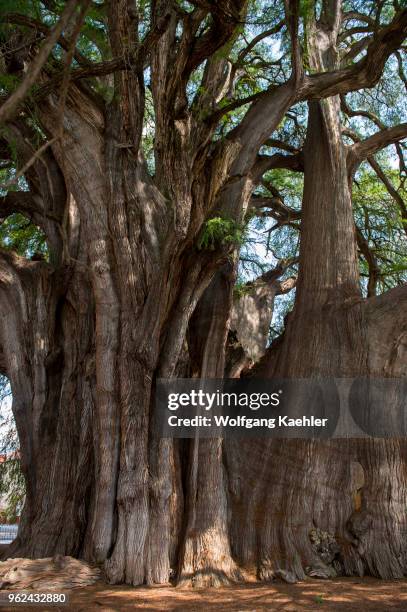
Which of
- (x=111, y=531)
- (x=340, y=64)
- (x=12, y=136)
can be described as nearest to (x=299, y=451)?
(x=111, y=531)

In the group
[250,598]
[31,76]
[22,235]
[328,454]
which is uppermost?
[22,235]

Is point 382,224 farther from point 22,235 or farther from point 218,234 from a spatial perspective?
point 22,235

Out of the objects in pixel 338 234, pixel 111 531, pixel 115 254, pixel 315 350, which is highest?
pixel 338 234

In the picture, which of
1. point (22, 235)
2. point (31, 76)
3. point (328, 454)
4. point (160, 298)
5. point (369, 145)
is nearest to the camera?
point (31, 76)

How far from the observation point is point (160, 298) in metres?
5.75

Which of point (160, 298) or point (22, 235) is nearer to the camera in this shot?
point (160, 298)

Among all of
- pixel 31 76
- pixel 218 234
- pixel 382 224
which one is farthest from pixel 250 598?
pixel 382 224

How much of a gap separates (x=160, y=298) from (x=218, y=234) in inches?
33.4

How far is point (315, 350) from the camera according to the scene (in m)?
7.03

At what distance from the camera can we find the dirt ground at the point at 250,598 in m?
4.72

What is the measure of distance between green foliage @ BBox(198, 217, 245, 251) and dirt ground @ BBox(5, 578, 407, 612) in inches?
122

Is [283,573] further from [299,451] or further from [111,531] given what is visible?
[111,531]

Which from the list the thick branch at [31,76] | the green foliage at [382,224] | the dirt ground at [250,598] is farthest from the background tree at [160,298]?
the thick branch at [31,76]

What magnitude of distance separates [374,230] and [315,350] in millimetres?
3866
